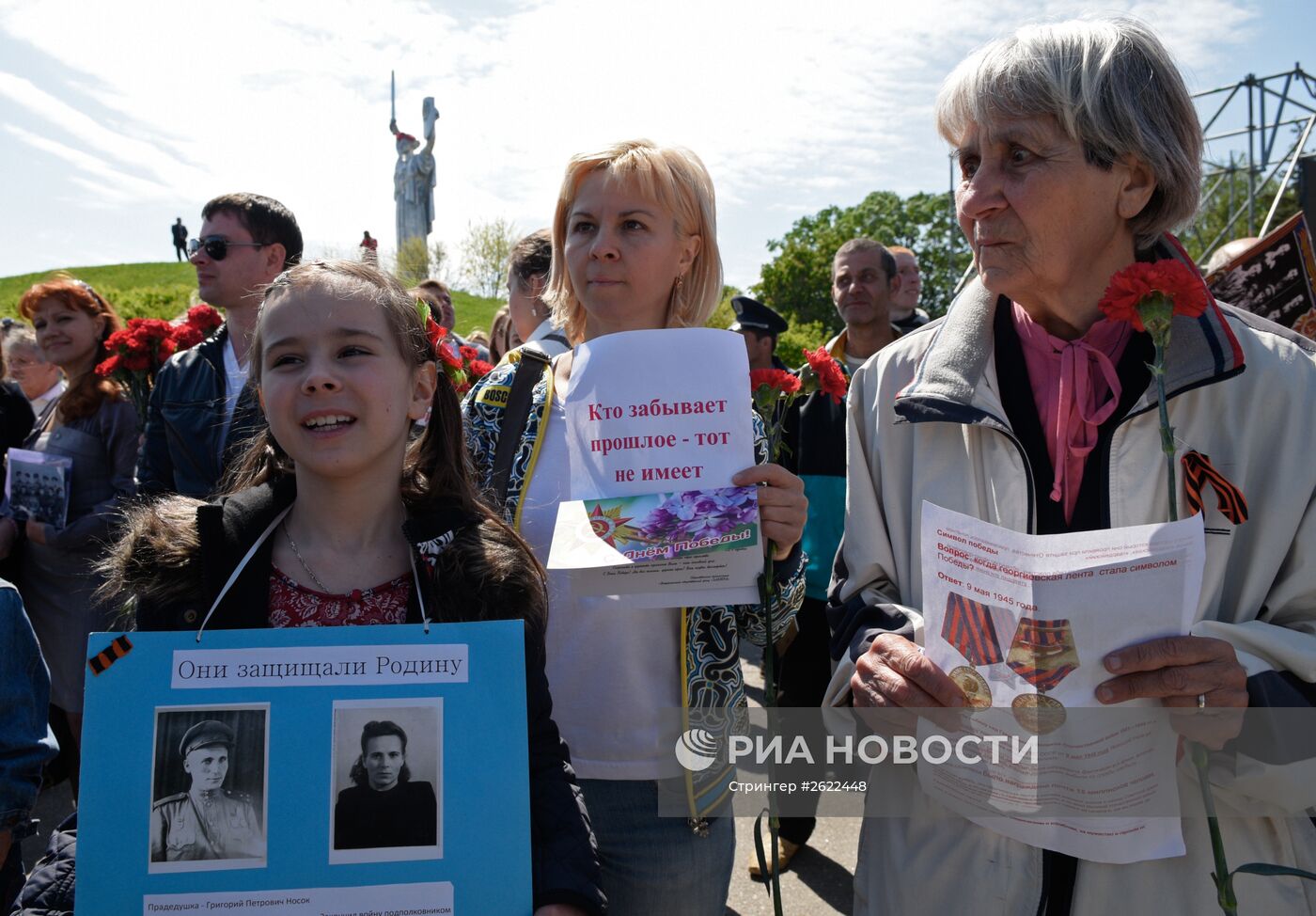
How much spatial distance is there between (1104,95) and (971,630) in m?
0.96

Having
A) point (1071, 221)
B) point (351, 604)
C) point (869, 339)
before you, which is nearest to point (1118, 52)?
point (1071, 221)

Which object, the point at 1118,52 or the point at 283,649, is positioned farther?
the point at 1118,52

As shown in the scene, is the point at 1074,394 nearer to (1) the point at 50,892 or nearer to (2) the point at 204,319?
(1) the point at 50,892

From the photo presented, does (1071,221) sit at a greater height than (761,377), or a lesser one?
greater

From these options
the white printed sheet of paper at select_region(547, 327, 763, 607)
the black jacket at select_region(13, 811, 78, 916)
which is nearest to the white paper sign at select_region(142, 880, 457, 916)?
the black jacket at select_region(13, 811, 78, 916)

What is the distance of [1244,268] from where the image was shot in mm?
4031

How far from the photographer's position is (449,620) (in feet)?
5.38

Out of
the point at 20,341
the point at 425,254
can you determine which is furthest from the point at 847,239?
the point at 20,341

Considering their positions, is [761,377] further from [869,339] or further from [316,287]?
[869,339]

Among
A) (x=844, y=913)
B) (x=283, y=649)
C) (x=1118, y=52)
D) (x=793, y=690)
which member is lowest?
(x=844, y=913)

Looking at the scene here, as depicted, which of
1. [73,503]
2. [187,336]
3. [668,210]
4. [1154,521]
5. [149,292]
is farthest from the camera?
[149,292]

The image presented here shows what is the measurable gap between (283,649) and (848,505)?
1.11m

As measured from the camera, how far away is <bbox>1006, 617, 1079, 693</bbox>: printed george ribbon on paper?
1.43m

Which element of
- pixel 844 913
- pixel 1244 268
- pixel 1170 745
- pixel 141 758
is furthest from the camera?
pixel 1244 268
